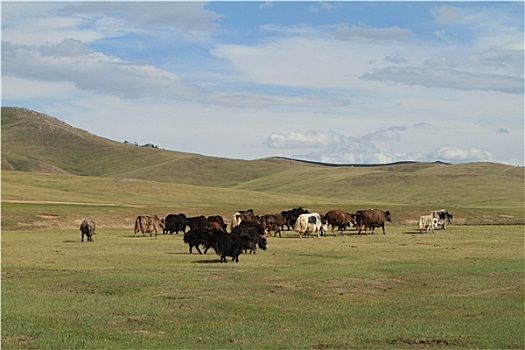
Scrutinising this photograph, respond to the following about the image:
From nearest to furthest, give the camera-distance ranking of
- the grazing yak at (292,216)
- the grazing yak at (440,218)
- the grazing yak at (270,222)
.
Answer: the grazing yak at (270,222), the grazing yak at (292,216), the grazing yak at (440,218)

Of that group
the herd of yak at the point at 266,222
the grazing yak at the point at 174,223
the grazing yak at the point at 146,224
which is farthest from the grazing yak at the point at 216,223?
the grazing yak at the point at 174,223

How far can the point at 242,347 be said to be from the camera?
13.8 meters

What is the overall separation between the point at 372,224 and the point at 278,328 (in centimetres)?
3624

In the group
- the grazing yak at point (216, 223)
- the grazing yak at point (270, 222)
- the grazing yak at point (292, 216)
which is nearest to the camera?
the grazing yak at point (216, 223)

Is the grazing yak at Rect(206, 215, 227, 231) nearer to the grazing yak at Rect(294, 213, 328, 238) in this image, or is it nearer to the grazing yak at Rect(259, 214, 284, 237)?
the grazing yak at Rect(259, 214, 284, 237)

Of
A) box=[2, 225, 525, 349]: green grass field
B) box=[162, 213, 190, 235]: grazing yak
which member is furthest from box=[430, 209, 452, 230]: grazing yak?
box=[2, 225, 525, 349]: green grass field

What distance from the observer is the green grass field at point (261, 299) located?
14742mm

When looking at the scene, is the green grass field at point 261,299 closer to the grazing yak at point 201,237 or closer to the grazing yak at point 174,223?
the grazing yak at point 201,237

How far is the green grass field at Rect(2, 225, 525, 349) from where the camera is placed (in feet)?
48.4

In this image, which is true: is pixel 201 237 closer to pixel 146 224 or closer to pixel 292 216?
pixel 146 224

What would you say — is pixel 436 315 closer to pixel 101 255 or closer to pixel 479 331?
pixel 479 331

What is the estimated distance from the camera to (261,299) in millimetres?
19734

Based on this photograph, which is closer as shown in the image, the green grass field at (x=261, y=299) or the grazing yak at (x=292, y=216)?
the green grass field at (x=261, y=299)

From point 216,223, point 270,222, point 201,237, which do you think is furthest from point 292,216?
point 201,237
